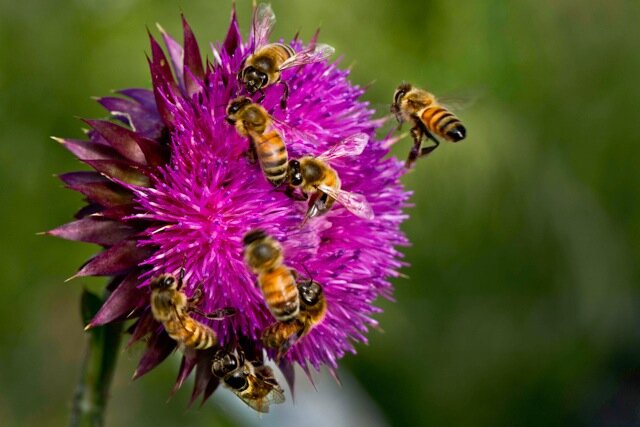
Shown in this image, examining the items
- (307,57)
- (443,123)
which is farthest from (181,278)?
(443,123)

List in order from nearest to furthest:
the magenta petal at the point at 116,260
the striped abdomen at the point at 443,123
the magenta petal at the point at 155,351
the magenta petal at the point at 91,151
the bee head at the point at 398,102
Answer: the magenta petal at the point at 116,260 → the magenta petal at the point at 155,351 → the magenta petal at the point at 91,151 → the striped abdomen at the point at 443,123 → the bee head at the point at 398,102

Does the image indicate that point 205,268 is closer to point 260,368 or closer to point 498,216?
point 260,368

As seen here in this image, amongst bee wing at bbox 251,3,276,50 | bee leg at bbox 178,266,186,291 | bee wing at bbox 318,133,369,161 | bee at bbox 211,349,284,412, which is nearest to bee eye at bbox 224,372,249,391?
bee at bbox 211,349,284,412

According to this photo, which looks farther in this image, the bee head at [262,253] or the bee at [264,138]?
the bee at [264,138]

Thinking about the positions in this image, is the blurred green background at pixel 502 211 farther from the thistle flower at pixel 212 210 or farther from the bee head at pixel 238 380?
the bee head at pixel 238 380

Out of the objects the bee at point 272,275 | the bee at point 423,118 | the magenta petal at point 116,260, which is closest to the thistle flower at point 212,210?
the magenta petal at point 116,260

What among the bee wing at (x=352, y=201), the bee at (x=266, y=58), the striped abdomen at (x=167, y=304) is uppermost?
the bee at (x=266, y=58)

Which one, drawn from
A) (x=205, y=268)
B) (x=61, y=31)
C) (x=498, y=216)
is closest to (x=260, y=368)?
(x=205, y=268)
